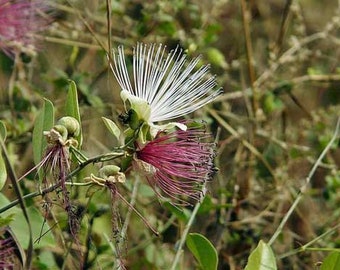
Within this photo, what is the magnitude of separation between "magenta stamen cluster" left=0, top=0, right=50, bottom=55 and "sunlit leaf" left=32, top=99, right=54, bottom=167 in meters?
0.61

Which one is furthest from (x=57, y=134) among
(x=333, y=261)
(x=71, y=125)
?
(x=333, y=261)

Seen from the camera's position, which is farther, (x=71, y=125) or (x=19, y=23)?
(x=19, y=23)

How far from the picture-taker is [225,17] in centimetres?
414

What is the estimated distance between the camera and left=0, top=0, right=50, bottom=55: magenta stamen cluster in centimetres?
227

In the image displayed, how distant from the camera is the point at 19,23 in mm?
2316

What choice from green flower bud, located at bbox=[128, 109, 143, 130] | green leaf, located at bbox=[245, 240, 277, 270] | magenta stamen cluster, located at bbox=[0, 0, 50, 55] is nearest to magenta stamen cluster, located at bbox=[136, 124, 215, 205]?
green flower bud, located at bbox=[128, 109, 143, 130]

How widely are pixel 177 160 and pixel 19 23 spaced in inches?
34.0

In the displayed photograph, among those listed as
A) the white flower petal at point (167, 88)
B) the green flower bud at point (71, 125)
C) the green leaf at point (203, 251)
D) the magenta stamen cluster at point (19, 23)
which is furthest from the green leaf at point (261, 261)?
the magenta stamen cluster at point (19, 23)

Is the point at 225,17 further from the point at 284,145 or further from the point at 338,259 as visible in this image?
the point at 338,259

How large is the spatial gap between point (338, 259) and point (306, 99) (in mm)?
2559

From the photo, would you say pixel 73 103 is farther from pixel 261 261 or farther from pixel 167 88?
pixel 261 261

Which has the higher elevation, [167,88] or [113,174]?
[167,88]

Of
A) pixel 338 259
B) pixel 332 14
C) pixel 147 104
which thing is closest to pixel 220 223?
pixel 338 259

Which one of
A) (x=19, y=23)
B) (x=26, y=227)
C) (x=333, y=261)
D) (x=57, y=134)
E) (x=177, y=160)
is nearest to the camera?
(x=57, y=134)
